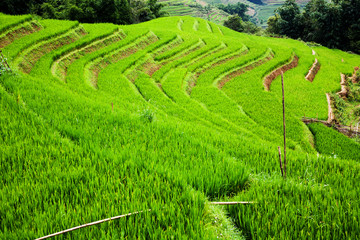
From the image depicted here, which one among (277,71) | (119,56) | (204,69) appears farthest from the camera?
(277,71)

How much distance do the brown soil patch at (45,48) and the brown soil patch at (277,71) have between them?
13.0 metres

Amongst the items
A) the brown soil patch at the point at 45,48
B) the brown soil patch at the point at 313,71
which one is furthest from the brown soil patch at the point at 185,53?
the brown soil patch at the point at 313,71

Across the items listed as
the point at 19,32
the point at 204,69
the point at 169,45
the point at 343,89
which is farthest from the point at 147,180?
the point at 343,89

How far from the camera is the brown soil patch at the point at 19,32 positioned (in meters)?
10.7

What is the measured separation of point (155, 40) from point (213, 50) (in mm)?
5057

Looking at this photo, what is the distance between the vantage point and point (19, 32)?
11867 mm

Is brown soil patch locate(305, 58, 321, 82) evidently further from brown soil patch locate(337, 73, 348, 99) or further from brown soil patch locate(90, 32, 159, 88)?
brown soil patch locate(90, 32, 159, 88)

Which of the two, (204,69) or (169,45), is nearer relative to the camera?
(204,69)

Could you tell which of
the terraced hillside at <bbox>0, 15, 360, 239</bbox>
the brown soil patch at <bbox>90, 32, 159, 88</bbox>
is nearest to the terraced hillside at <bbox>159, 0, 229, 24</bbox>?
the brown soil patch at <bbox>90, 32, 159, 88</bbox>

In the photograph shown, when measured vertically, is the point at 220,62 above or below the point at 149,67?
above

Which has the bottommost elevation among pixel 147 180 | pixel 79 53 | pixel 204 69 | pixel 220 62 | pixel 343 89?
pixel 147 180

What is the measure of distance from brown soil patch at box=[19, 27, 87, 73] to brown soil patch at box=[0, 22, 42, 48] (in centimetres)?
142

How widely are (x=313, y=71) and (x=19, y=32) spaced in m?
21.7

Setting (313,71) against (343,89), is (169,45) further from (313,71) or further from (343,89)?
(343,89)
